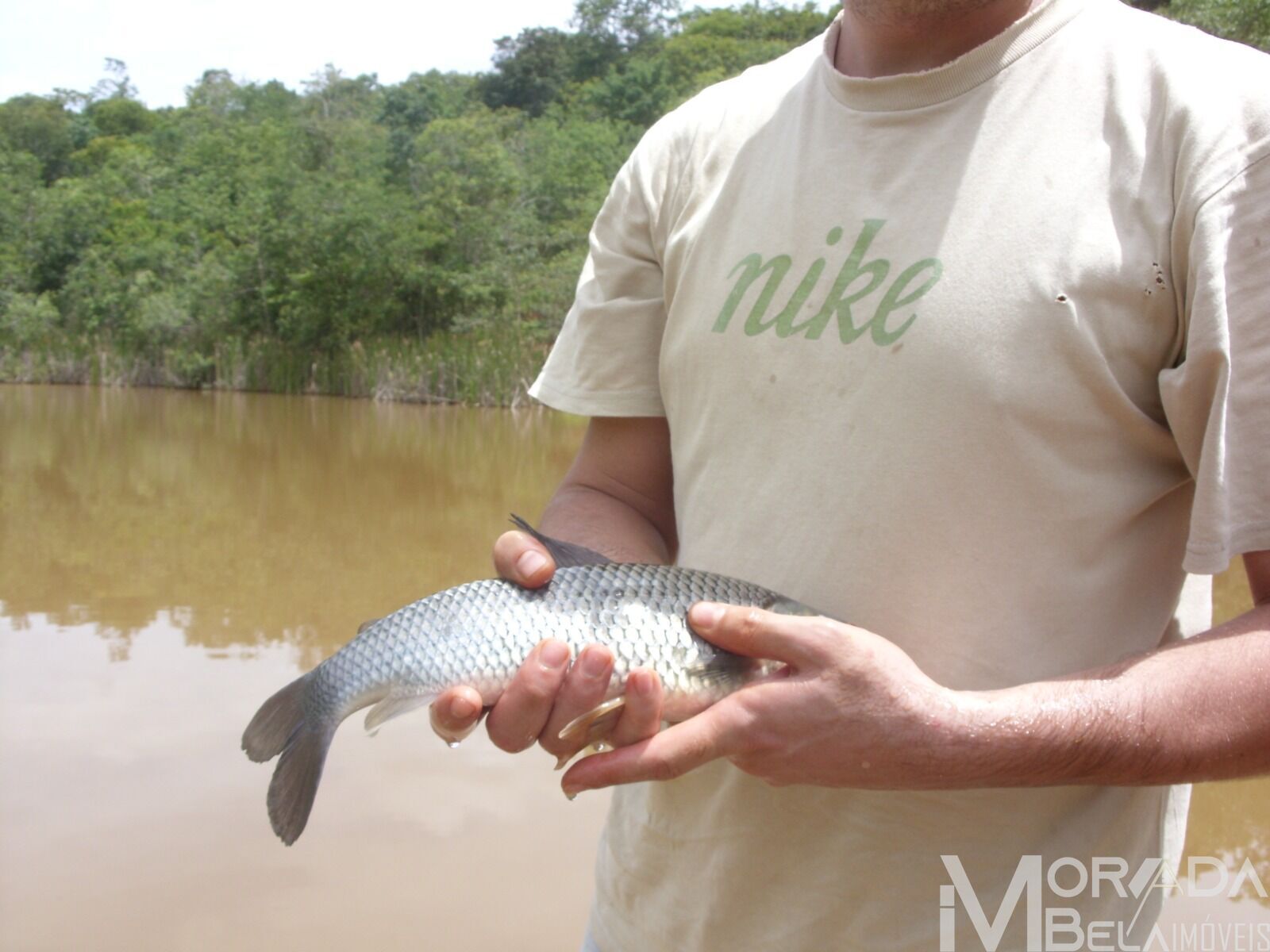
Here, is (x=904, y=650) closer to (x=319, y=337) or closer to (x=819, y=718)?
(x=819, y=718)

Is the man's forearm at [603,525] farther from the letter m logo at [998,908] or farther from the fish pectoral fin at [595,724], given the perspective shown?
the letter m logo at [998,908]

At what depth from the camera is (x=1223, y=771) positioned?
1.35 metres

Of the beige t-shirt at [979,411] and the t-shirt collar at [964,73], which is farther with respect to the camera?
the t-shirt collar at [964,73]

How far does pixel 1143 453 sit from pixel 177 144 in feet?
167

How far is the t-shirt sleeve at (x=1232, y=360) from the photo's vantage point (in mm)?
1286

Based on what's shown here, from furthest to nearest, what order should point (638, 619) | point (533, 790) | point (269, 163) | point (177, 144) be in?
point (177, 144)
point (269, 163)
point (533, 790)
point (638, 619)

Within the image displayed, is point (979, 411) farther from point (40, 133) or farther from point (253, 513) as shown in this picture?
point (40, 133)

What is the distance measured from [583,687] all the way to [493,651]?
17 centimetres

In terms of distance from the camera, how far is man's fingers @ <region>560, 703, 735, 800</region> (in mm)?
1375

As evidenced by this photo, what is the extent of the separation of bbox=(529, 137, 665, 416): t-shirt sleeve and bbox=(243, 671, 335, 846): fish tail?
57 cm

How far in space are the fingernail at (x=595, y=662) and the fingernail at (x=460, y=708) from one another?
0.17 meters

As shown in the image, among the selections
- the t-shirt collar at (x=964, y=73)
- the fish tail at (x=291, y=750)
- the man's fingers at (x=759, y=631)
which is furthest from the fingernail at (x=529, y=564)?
the t-shirt collar at (x=964, y=73)

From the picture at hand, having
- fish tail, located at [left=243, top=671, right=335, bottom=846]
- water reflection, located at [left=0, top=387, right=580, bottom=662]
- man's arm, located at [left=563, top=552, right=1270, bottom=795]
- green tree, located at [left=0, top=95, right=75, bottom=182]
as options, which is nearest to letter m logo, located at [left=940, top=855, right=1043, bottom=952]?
man's arm, located at [left=563, top=552, right=1270, bottom=795]

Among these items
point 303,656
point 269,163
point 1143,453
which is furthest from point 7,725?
point 269,163
